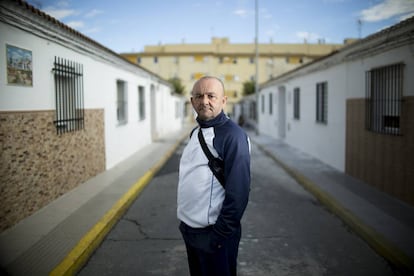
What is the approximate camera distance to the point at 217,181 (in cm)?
258

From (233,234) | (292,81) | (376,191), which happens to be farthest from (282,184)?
(292,81)

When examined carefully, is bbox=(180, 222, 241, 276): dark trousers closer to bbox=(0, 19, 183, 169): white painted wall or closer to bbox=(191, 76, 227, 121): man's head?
bbox=(191, 76, 227, 121): man's head

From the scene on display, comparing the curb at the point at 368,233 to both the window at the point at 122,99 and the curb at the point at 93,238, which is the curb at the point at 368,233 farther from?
the window at the point at 122,99

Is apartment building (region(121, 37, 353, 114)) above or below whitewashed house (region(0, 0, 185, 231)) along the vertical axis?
above

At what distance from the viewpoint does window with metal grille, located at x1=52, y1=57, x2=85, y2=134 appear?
732 centimetres

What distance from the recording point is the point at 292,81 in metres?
16.7

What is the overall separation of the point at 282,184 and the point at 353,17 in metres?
4.19

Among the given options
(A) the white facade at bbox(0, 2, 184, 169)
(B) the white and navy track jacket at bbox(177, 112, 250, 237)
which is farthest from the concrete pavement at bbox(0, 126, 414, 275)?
(B) the white and navy track jacket at bbox(177, 112, 250, 237)

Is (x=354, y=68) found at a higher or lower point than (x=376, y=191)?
higher

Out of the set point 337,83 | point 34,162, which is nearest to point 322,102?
point 337,83

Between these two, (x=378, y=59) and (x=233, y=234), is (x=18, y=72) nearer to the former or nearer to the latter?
(x=233, y=234)

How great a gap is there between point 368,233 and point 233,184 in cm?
364

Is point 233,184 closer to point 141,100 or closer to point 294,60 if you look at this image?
point 141,100

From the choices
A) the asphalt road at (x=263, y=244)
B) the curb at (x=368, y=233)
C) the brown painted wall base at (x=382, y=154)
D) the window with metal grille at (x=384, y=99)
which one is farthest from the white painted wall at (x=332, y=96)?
the asphalt road at (x=263, y=244)
